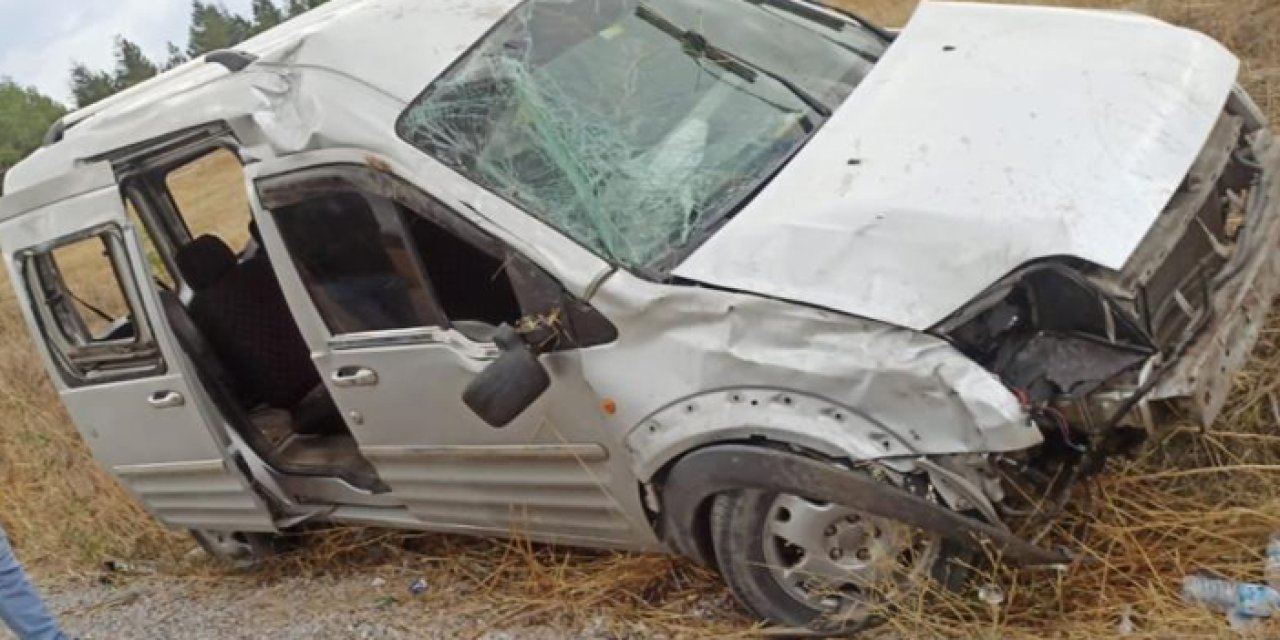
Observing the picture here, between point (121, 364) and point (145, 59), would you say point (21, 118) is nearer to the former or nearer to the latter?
point (145, 59)

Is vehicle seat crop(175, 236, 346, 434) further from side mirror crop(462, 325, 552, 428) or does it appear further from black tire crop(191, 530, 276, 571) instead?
side mirror crop(462, 325, 552, 428)

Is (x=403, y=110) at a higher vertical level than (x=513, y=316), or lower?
higher

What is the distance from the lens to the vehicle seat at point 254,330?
5.09 metres

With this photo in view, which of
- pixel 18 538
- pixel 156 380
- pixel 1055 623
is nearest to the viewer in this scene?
pixel 1055 623

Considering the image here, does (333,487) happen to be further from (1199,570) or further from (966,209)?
(1199,570)

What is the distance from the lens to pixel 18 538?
6.71 m

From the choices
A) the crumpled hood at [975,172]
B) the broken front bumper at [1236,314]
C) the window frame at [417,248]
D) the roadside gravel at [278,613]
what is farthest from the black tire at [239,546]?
the broken front bumper at [1236,314]

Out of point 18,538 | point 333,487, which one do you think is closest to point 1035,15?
point 333,487

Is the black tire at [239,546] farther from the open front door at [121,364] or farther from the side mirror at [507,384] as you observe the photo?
the side mirror at [507,384]

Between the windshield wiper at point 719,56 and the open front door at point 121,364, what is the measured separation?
79.8 inches

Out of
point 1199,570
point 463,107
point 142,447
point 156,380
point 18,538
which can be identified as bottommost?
point 18,538

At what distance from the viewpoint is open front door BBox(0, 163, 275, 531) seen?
4.53 metres

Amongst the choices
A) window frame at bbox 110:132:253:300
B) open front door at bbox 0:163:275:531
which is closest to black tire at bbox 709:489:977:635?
window frame at bbox 110:132:253:300

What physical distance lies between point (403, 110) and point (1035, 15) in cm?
212
